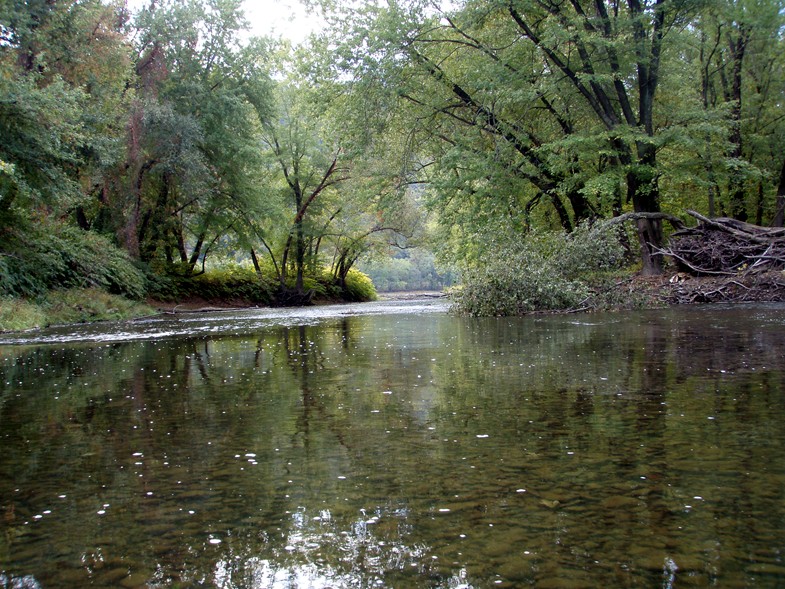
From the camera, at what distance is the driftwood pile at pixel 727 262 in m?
16.0

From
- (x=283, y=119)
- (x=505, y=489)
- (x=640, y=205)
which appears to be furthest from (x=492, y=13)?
(x=505, y=489)

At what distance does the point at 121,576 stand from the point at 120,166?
27185 millimetres

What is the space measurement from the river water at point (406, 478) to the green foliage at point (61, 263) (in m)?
14.3

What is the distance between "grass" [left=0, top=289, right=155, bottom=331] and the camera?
1612cm

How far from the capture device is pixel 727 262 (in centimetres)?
1744

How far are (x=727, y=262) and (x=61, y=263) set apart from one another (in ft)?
→ 63.8

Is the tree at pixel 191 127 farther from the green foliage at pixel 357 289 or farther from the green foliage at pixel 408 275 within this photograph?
the green foliage at pixel 408 275

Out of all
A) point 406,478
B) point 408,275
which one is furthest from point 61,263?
point 408,275

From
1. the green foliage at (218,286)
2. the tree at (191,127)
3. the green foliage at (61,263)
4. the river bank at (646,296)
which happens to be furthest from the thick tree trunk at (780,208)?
the green foliage at (218,286)

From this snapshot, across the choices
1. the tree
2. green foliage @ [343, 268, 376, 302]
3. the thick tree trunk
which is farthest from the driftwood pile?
green foliage @ [343, 268, 376, 302]

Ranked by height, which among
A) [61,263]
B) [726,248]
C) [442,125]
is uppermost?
[442,125]

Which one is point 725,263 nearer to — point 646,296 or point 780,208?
point 646,296

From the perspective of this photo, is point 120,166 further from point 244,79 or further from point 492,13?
point 492,13

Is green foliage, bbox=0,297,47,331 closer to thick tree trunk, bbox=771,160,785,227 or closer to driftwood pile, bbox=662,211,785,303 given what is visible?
driftwood pile, bbox=662,211,785,303
